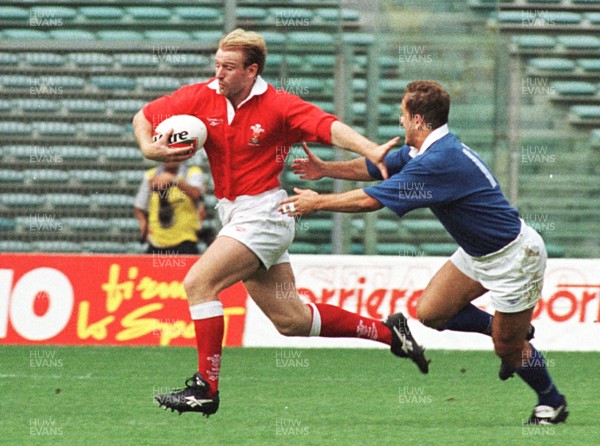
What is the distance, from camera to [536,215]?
12250 millimetres

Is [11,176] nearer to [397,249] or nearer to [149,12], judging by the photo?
[149,12]

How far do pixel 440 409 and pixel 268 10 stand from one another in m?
6.12

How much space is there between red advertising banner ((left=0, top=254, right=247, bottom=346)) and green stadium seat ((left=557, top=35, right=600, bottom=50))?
4432 millimetres

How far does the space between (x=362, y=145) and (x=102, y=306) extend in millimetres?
4867

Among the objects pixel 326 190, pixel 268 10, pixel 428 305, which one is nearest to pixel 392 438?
pixel 428 305

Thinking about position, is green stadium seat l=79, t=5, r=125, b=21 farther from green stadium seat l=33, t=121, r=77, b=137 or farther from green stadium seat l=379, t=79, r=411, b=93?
green stadium seat l=379, t=79, r=411, b=93

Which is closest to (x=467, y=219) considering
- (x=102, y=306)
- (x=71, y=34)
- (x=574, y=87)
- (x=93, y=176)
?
(x=102, y=306)

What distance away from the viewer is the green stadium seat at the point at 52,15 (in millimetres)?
13539

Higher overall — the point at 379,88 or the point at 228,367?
the point at 379,88

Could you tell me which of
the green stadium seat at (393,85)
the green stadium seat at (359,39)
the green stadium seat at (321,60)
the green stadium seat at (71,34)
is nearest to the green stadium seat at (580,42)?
the green stadium seat at (393,85)

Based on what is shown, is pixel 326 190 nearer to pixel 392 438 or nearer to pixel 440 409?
pixel 440 409

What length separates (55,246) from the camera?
12.3 meters

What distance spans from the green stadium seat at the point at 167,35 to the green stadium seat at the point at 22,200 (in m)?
2.00

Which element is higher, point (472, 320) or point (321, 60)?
point (321, 60)
